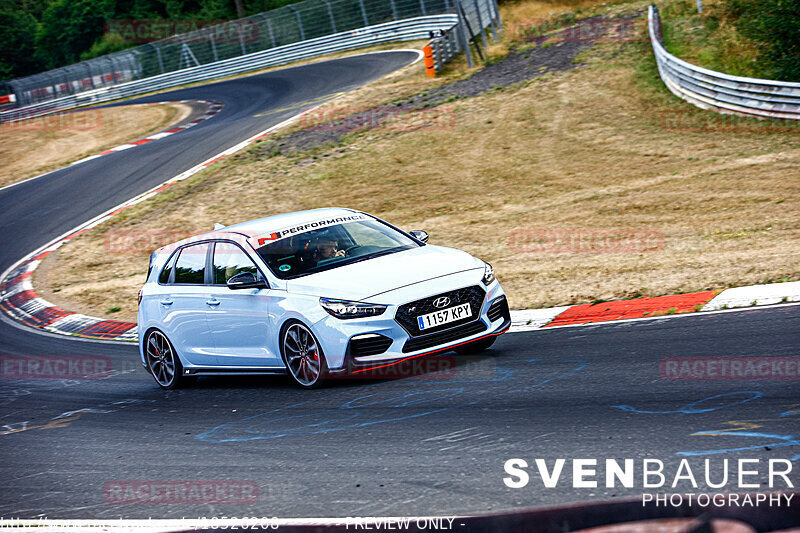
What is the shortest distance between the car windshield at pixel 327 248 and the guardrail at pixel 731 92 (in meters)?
13.4

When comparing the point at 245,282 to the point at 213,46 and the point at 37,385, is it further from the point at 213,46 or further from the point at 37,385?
the point at 213,46

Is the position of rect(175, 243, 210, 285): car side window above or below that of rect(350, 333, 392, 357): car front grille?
above

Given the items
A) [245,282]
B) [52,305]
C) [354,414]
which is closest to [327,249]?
[245,282]

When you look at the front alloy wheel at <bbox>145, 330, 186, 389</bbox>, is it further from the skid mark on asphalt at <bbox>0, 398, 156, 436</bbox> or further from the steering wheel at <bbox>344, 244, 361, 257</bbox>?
the steering wheel at <bbox>344, 244, 361, 257</bbox>

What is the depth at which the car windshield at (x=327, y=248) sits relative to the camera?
8406mm

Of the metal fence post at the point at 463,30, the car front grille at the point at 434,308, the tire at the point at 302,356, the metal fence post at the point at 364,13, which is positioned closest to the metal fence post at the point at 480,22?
the metal fence post at the point at 463,30

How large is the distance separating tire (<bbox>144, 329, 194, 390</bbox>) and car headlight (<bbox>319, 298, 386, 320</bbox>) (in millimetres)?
2644

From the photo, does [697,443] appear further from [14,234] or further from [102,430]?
[14,234]

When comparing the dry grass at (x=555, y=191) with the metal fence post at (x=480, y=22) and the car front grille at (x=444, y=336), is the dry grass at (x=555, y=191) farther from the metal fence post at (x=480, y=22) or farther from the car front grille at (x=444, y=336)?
the metal fence post at (x=480, y=22)

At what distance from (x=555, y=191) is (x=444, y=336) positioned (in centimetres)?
1122

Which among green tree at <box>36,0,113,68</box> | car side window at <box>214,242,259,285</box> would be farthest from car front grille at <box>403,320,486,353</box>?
green tree at <box>36,0,113,68</box>

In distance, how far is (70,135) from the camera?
37.2m

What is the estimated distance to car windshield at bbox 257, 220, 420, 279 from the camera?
27.6ft

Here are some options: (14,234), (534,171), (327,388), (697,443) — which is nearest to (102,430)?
(327,388)
